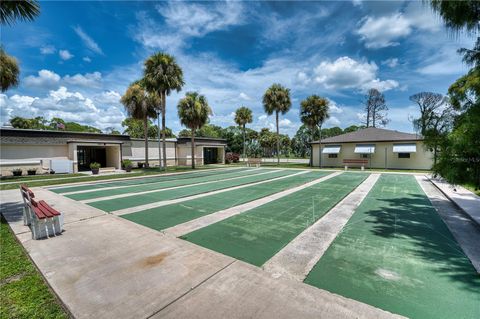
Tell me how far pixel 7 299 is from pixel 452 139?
7509 mm

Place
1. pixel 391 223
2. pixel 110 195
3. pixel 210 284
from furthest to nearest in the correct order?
pixel 110 195 < pixel 391 223 < pixel 210 284

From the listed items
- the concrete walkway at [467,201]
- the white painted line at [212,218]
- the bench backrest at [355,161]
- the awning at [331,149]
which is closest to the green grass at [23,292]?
the white painted line at [212,218]

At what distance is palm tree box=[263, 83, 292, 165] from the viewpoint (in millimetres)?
29203

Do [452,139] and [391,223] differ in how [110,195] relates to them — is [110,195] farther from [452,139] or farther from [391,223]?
[452,139]

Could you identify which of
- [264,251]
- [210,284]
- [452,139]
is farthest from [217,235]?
[452,139]

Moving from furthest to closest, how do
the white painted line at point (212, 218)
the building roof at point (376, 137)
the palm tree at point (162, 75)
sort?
the building roof at point (376, 137)
the palm tree at point (162, 75)
the white painted line at point (212, 218)

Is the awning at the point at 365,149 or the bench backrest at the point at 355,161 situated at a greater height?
the awning at the point at 365,149

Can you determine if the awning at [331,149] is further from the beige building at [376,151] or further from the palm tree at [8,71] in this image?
the palm tree at [8,71]

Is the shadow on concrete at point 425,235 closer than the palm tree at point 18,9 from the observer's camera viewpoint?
Yes

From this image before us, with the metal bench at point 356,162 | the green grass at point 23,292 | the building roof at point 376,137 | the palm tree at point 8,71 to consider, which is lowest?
the green grass at point 23,292

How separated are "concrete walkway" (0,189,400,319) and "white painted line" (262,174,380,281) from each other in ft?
0.90

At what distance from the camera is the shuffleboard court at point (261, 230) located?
4129 millimetres

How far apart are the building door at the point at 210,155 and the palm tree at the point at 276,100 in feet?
34.0

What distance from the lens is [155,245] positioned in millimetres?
4305
